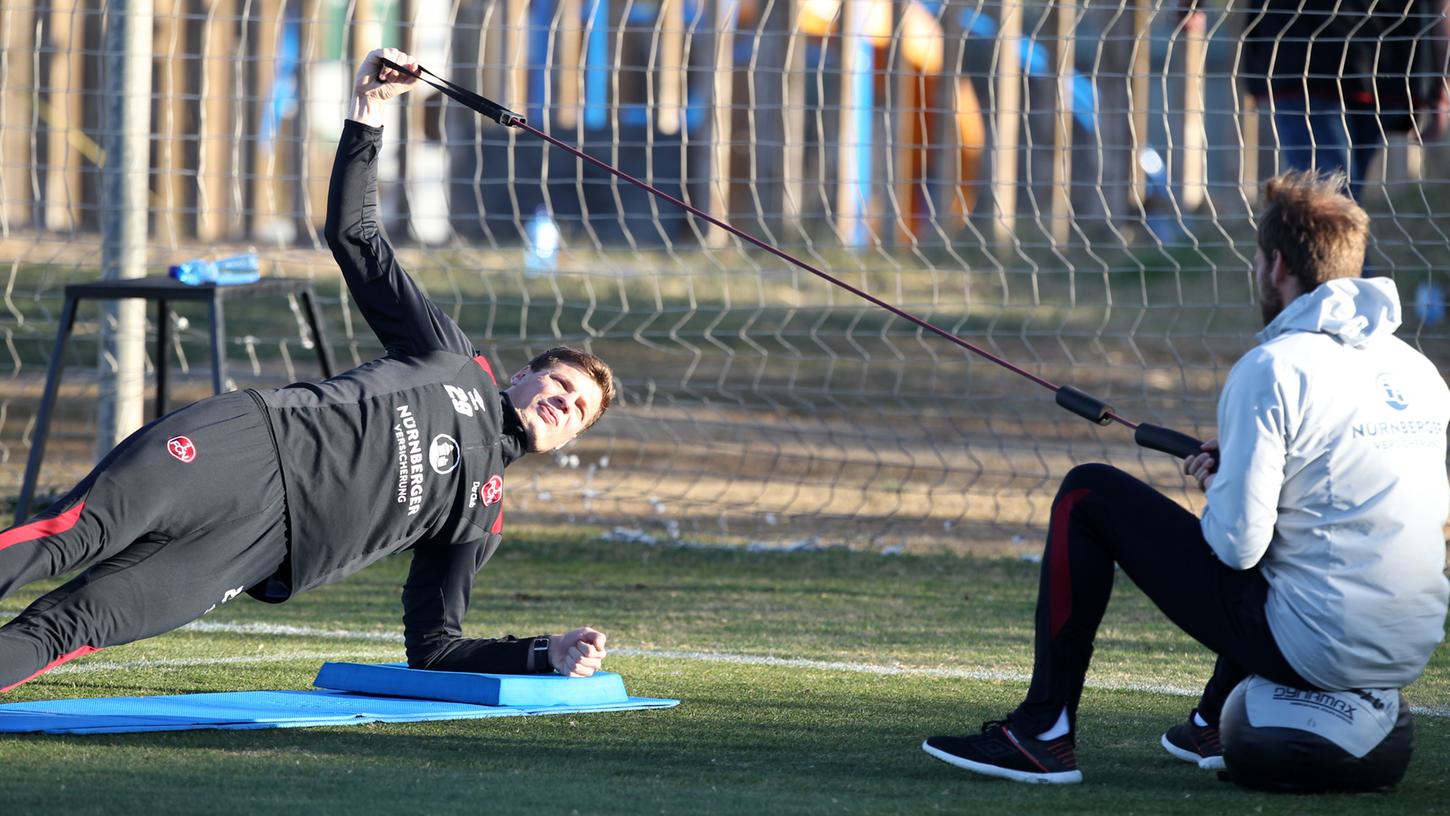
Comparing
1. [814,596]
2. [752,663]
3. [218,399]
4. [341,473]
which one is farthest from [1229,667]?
[814,596]

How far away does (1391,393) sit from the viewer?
3.40 meters

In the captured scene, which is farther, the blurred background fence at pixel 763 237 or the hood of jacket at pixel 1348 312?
the blurred background fence at pixel 763 237

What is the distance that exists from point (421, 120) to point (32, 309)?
9437 mm

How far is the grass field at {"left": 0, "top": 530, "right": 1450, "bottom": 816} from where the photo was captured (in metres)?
3.31

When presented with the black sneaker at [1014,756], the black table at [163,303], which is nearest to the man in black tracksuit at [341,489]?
the black sneaker at [1014,756]

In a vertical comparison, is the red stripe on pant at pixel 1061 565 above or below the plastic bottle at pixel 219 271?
below

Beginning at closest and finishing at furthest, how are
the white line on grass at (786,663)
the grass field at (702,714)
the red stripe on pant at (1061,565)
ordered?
the grass field at (702,714), the red stripe on pant at (1061,565), the white line on grass at (786,663)

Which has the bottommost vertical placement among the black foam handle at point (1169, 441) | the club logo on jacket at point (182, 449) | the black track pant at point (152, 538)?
the black track pant at point (152, 538)

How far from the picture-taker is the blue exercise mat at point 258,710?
3.78 meters

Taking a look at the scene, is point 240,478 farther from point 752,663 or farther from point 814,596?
point 814,596

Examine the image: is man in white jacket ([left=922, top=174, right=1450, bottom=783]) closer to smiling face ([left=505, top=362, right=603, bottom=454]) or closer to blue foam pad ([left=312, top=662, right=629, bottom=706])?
blue foam pad ([left=312, top=662, right=629, bottom=706])

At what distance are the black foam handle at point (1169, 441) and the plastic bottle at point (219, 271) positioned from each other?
3.88m

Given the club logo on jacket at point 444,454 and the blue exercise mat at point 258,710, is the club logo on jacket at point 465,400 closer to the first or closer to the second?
the club logo on jacket at point 444,454

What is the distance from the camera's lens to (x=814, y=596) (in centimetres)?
649
